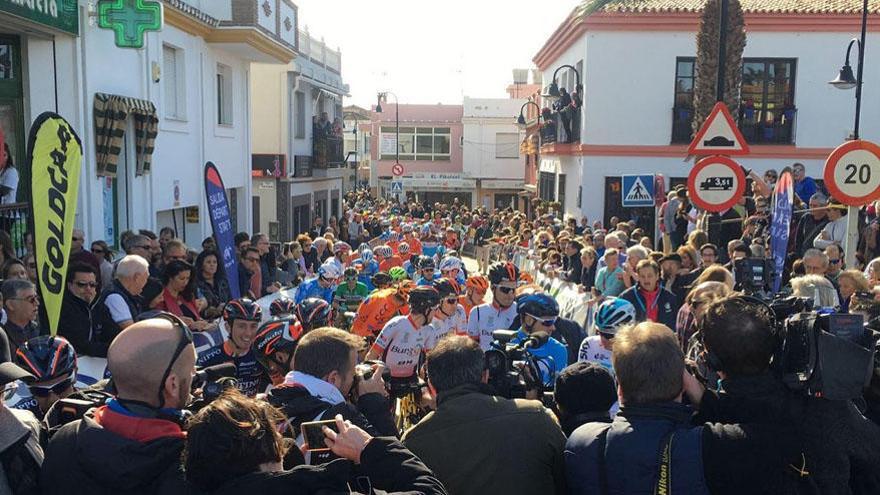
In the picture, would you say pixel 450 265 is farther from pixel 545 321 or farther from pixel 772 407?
pixel 772 407

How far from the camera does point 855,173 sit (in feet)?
22.9

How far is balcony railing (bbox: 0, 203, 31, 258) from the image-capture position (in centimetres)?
932

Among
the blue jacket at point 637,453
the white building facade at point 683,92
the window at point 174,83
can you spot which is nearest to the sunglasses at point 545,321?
the blue jacket at point 637,453

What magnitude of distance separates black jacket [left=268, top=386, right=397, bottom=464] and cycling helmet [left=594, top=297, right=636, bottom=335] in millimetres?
1944

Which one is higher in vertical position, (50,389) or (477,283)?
(50,389)

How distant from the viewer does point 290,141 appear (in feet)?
85.0

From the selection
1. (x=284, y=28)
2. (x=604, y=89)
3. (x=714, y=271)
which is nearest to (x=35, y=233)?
(x=714, y=271)

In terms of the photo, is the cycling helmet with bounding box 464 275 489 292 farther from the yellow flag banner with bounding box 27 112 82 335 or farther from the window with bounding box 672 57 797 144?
the window with bounding box 672 57 797 144

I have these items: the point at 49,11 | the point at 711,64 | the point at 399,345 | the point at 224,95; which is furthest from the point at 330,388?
the point at 711,64

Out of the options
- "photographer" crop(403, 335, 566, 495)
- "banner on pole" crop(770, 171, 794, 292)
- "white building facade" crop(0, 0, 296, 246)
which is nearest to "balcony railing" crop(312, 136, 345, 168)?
"white building facade" crop(0, 0, 296, 246)

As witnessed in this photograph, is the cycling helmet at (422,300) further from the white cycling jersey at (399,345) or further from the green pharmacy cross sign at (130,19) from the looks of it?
the green pharmacy cross sign at (130,19)

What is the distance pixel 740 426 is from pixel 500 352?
1.19m

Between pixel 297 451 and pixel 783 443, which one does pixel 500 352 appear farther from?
pixel 783 443

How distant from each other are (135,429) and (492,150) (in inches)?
2015
